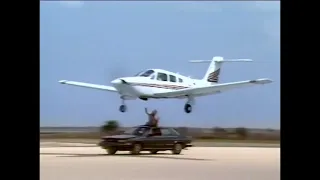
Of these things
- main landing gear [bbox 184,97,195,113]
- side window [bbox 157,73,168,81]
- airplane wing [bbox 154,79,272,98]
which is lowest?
main landing gear [bbox 184,97,195,113]

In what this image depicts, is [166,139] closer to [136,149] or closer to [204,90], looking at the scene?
[136,149]

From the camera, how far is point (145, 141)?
408 inches

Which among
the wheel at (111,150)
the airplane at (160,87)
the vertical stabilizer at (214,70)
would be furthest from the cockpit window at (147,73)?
the wheel at (111,150)

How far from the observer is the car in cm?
1024

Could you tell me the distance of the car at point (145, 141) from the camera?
10.2 meters

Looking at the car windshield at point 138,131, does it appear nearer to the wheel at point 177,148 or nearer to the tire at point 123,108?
the wheel at point 177,148

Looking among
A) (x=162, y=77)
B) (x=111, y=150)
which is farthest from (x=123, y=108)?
(x=111, y=150)

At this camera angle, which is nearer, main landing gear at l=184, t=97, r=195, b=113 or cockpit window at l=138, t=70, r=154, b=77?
cockpit window at l=138, t=70, r=154, b=77

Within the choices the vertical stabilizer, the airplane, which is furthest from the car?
the vertical stabilizer

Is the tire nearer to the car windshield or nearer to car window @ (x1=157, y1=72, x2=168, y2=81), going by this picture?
car window @ (x1=157, y1=72, x2=168, y2=81)
